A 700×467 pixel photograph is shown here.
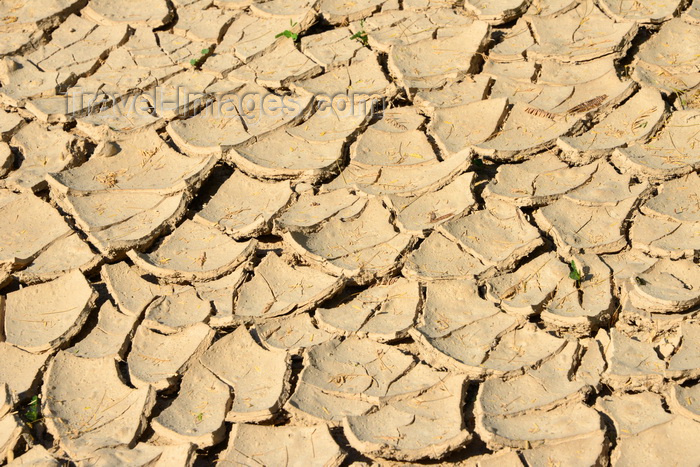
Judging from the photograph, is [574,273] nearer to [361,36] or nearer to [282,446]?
[282,446]

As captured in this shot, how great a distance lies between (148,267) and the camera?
259 centimetres

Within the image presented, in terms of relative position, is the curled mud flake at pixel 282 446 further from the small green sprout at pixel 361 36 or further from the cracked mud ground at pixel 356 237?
the small green sprout at pixel 361 36

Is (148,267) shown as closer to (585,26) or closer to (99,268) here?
(99,268)

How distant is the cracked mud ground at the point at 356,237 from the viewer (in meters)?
2.20

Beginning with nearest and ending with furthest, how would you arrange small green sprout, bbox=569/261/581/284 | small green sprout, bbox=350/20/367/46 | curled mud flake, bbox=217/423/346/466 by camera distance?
curled mud flake, bbox=217/423/346/466, small green sprout, bbox=569/261/581/284, small green sprout, bbox=350/20/367/46

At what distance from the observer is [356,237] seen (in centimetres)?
262

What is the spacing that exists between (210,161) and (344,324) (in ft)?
2.52

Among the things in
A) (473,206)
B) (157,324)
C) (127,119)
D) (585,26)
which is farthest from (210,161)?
(585,26)

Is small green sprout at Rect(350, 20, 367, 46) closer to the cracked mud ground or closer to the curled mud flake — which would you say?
the cracked mud ground

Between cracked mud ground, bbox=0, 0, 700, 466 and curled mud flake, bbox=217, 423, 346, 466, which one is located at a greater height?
cracked mud ground, bbox=0, 0, 700, 466

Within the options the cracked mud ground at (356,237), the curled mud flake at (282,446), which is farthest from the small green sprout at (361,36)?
the curled mud flake at (282,446)

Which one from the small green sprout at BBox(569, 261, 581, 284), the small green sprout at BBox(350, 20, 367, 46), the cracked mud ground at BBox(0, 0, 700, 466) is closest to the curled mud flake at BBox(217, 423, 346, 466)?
the cracked mud ground at BBox(0, 0, 700, 466)

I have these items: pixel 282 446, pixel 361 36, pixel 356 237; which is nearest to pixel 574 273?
pixel 356 237

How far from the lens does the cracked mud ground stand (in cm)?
220
